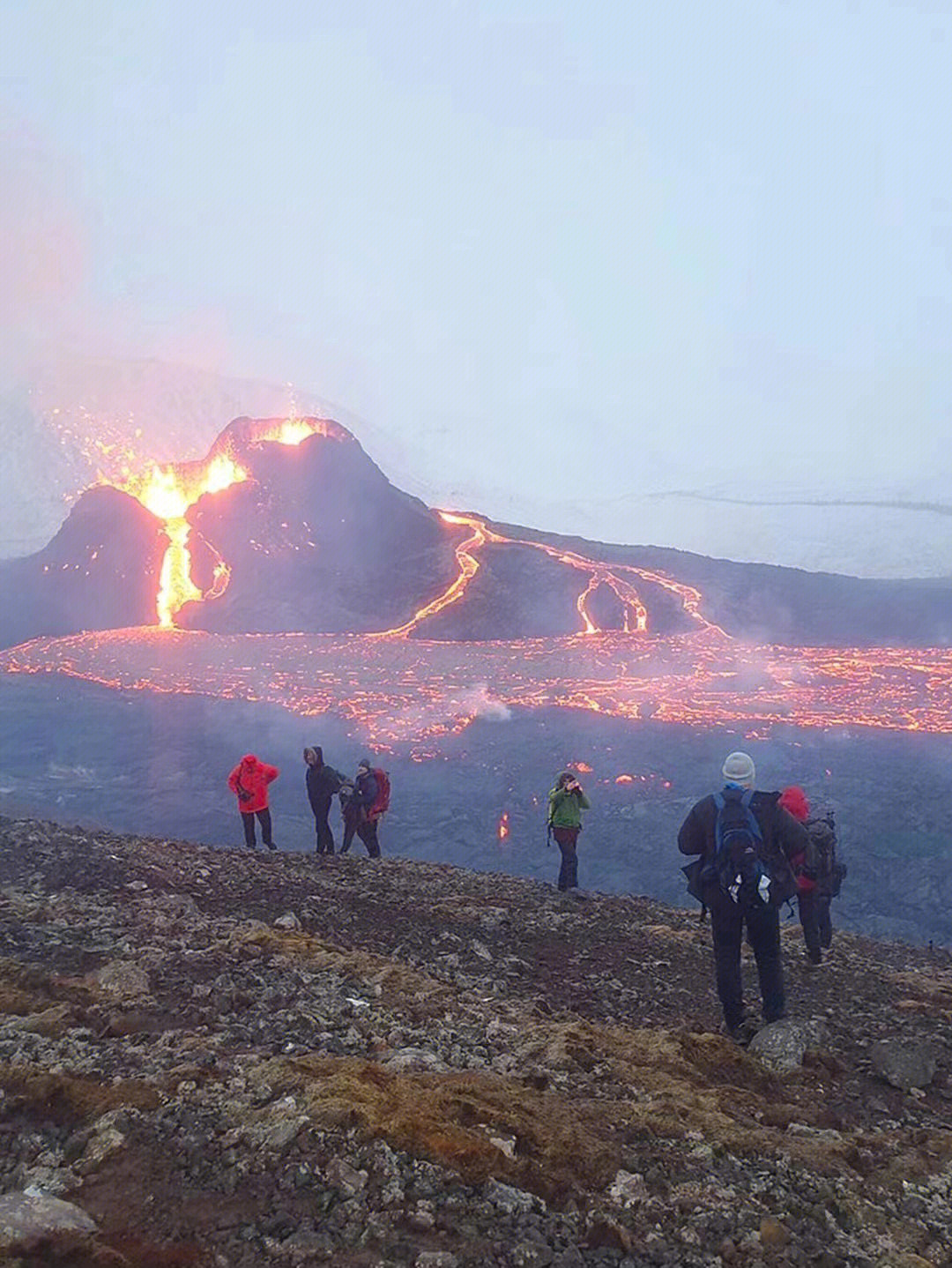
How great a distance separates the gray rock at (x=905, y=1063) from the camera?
19.4ft

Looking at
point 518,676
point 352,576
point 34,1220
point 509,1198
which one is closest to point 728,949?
point 509,1198

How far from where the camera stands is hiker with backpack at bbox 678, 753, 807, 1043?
640 centimetres

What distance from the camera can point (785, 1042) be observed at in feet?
20.5

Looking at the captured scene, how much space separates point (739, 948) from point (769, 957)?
0.31m

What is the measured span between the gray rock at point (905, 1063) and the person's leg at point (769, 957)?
704 millimetres

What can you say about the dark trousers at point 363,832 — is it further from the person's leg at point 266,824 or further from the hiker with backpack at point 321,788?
the person's leg at point 266,824

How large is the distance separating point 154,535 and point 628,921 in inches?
2423

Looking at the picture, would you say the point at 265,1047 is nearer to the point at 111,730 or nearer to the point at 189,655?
the point at 111,730

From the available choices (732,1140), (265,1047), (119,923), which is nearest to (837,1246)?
(732,1140)

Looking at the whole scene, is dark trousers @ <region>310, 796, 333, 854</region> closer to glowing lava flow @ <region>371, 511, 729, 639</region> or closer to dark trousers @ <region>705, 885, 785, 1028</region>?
dark trousers @ <region>705, 885, 785, 1028</region>

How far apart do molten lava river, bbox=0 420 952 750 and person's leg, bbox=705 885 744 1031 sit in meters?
28.4

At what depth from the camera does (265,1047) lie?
529 centimetres

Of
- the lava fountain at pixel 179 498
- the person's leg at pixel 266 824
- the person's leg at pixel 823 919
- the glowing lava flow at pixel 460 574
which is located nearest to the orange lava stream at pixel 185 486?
the lava fountain at pixel 179 498

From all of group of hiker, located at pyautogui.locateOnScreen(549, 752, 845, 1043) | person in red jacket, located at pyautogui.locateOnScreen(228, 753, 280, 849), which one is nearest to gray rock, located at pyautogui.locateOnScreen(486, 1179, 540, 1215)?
group of hiker, located at pyautogui.locateOnScreen(549, 752, 845, 1043)
